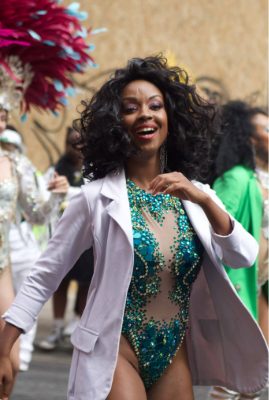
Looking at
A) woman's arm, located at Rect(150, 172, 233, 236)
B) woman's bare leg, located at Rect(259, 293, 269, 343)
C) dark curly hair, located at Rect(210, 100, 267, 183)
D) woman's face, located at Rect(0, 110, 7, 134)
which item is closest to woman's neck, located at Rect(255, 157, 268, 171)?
dark curly hair, located at Rect(210, 100, 267, 183)

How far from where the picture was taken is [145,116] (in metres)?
3.82

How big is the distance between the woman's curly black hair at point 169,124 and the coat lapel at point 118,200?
57 mm

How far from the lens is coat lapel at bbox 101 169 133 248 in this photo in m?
3.60

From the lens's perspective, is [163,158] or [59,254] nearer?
[59,254]

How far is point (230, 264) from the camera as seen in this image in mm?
3771

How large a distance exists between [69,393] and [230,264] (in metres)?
0.75

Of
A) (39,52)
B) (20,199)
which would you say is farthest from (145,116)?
(39,52)

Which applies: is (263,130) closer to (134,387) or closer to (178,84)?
(178,84)

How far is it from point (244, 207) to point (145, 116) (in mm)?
2319

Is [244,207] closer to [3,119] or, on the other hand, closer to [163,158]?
[3,119]

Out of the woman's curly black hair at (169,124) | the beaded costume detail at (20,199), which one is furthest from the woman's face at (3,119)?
the woman's curly black hair at (169,124)

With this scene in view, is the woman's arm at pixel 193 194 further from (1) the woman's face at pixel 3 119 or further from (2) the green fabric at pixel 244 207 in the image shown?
(1) the woman's face at pixel 3 119

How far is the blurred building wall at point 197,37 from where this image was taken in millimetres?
13922

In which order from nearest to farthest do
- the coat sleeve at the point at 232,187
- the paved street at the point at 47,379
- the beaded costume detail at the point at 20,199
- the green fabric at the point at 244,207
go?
the beaded costume detail at the point at 20,199 < the green fabric at the point at 244,207 < the coat sleeve at the point at 232,187 < the paved street at the point at 47,379
